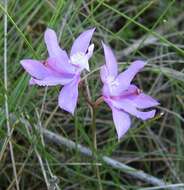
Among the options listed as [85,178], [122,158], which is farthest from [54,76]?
[122,158]

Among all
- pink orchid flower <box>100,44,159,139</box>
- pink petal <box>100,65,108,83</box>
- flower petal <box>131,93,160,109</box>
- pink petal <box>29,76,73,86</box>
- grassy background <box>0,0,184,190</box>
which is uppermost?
pink petal <box>29,76,73,86</box>

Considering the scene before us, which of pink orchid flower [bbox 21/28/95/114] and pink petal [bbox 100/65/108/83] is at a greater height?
pink orchid flower [bbox 21/28/95/114]

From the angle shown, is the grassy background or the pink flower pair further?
the grassy background

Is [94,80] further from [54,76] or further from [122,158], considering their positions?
[54,76]

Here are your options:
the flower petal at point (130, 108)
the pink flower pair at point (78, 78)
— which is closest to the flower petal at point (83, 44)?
the pink flower pair at point (78, 78)

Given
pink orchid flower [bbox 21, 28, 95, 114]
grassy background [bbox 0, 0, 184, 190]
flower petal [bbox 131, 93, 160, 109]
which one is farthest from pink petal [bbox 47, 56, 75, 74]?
grassy background [bbox 0, 0, 184, 190]

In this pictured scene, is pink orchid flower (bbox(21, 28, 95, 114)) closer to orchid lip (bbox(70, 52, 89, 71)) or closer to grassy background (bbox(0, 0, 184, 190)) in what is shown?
orchid lip (bbox(70, 52, 89, 71))

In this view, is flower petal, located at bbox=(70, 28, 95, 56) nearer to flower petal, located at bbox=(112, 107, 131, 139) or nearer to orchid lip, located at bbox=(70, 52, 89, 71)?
orchid lip, located at bbox=(70, 52, 89, 71)
